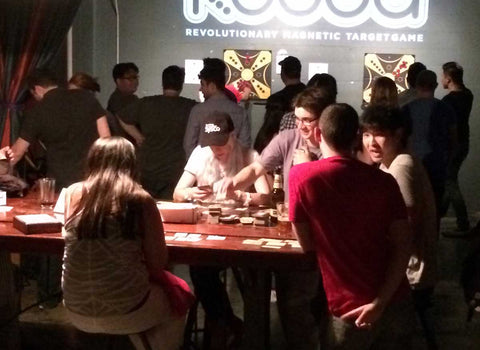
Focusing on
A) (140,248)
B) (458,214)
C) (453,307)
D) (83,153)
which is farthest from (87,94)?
(458,214)

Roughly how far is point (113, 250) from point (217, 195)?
1.28 metres

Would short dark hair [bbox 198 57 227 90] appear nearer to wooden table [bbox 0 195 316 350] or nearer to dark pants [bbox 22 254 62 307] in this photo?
dark pants [bbox 22 254 62 307]

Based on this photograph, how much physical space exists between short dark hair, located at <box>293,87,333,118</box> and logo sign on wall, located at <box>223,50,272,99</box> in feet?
12.2

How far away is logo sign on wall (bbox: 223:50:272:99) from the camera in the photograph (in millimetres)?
7289

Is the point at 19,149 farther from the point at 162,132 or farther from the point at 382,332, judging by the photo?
the point at 382,332

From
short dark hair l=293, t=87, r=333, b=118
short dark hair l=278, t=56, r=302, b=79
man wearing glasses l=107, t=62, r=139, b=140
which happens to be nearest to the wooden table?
short dark hair l=293, t=87, r=333, b=118

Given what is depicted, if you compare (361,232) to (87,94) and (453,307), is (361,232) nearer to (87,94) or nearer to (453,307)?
(453,307)

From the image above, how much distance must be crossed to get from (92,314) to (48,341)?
1.43 metres

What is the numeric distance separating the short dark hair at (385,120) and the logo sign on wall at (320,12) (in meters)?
4.24

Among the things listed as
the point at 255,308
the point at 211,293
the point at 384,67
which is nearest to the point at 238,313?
the point at 211,293

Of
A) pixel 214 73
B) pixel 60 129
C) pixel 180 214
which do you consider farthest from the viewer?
pixel 214 73

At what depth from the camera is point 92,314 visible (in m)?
2.83

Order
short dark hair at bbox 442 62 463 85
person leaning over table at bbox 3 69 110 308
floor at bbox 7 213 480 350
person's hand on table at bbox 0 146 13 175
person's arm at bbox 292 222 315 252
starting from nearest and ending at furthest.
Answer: person's arm at bbox 292 222 315 252 < floor at bbox 7 213 480 350 < person's hand on table at bbox 0 146 13 175 < person leaning over table at bbox 3 69 110 308 < short dark hair at bbox 442 62 463 85

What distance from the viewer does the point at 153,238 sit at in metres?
2.86
